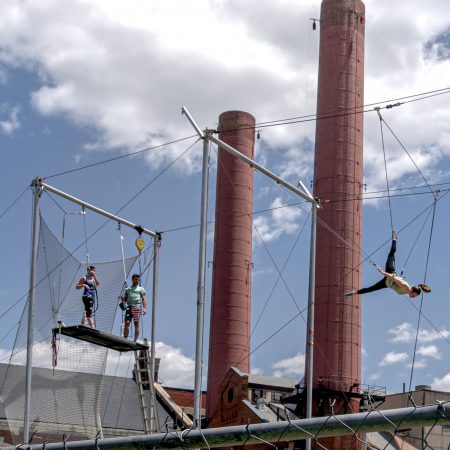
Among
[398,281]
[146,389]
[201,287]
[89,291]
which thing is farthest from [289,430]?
[146,389]

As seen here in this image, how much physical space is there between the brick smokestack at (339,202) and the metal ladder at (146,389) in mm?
21573

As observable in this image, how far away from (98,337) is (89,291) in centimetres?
149

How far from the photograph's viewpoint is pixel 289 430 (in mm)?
8031

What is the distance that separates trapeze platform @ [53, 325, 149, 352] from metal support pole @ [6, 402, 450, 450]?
1155cm

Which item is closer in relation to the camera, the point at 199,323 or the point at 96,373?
the point at 199,323

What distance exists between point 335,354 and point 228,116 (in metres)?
19.8

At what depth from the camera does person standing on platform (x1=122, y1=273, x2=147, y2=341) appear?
74.7 feet

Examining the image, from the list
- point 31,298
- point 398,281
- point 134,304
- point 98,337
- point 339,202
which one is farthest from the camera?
point 339,202

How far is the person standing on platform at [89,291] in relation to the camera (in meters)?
21.8

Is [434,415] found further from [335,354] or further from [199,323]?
[335,354]

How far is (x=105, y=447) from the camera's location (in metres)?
8.69

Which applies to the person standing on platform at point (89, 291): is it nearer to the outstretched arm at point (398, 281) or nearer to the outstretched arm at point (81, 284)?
the outstretched arm at point (81, 284)

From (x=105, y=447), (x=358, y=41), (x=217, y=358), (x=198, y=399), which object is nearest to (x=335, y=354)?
(x=217, y=358)

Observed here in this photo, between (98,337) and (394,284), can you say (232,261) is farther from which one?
(394,284)
